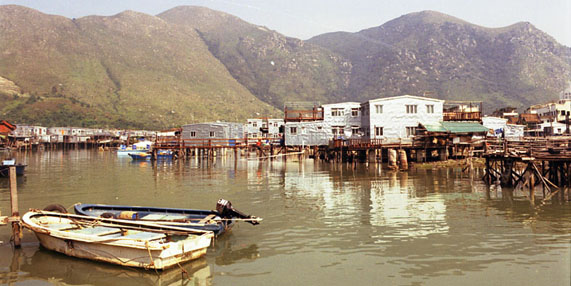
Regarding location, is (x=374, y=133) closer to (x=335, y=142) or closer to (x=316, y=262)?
(x=335, y=142)

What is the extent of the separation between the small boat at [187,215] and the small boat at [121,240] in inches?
46.9

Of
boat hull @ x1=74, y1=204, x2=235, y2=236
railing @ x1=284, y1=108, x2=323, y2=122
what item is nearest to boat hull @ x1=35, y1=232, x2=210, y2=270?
boat hull @ x1=74, y1=204, x2=235, y2=236

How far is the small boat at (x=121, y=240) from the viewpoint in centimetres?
1488

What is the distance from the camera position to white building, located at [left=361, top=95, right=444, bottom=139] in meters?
62.2

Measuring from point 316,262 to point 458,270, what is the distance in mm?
5075

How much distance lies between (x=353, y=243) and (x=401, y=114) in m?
47.0

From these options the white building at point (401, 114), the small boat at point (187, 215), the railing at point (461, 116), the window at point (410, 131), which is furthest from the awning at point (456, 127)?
the small boat at point (187, 215)

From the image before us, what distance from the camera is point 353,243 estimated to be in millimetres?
18297

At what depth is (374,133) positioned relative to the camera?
2450 inches

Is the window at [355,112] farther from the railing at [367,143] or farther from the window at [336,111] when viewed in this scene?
the railing at [367,143]

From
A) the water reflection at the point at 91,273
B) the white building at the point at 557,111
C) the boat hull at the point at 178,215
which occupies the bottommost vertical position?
the water reflection at the point at 91,273

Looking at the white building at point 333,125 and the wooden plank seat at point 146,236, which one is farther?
the white building at point 333,125

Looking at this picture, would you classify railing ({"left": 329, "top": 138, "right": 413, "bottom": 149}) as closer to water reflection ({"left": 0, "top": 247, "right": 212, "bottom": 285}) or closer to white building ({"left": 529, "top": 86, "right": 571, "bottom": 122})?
water reflection ({"left": 0, "top": 247, "right": 212, "bottom": 285})

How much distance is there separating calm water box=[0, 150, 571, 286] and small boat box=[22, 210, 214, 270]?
15.8 inches
